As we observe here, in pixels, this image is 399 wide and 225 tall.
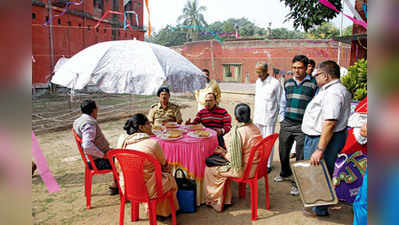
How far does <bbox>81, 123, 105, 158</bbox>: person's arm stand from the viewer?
324 cm

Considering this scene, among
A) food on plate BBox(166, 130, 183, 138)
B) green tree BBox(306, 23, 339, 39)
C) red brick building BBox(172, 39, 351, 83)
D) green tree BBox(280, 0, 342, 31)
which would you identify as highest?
green tree BBox(306, 23, 339, 39)

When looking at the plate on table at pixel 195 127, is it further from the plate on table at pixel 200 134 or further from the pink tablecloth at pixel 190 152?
the pink tablecloth at pixel 190 152

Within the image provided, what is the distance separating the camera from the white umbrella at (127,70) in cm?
320

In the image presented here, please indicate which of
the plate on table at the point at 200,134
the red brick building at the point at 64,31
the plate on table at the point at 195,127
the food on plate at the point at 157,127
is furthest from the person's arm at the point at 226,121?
the red brick building at the point at 64,31

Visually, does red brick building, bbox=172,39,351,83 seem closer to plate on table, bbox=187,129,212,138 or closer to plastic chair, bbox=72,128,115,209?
plate on table, bbox=187,129,212,138

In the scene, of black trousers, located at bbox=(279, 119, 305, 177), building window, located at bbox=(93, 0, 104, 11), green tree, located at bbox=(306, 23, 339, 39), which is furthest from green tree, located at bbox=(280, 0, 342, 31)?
green tree, located at bbox=(306, 23, 339, 39)

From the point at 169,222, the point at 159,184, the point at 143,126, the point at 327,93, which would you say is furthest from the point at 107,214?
the point at 327,93

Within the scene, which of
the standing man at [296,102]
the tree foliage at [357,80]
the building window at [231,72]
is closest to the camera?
the standing man at [296,102]

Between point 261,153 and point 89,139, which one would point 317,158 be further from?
point 89,139

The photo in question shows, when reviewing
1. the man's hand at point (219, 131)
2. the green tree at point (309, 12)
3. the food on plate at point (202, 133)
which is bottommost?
the man's hand at point (219, 131)

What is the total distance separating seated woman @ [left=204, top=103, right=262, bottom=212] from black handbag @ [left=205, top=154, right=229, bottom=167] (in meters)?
0.05

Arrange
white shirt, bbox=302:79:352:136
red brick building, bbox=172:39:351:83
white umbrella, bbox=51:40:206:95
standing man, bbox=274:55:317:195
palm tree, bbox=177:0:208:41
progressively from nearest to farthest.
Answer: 1. white shirt, bbox=302:79:352:136
2. white umbrella, bbox=51:40:206:95
3. standing man, bbox=274:55:317:195
4. red brick building, bbox=172:39:351:83
5. palm tree, bbox=177:0:208:41
